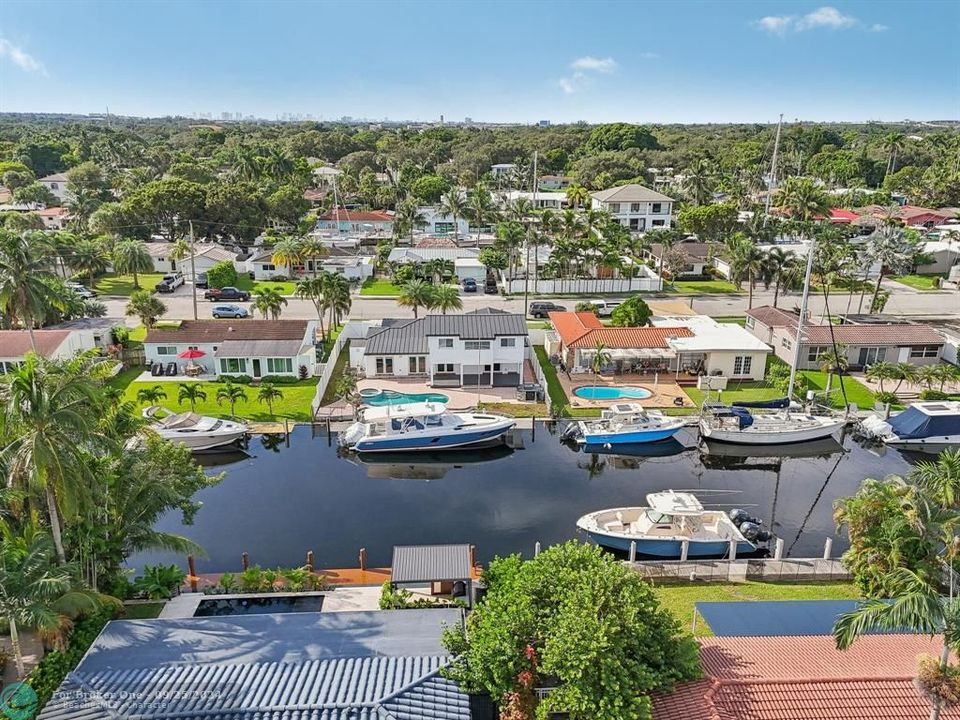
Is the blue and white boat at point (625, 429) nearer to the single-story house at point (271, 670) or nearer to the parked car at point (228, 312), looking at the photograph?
the single-story house at point (271, 670)

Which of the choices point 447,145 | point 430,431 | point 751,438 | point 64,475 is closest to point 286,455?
point 430,431

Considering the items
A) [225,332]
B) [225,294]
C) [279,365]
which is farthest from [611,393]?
[225,294]

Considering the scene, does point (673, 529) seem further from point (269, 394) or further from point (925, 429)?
point (269, 394)

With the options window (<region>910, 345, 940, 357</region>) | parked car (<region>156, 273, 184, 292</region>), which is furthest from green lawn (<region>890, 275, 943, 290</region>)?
parked car (<region>156, 273, 184, 292</region>)

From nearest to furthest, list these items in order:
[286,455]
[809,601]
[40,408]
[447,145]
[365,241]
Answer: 1. [40,408]
2. [809,601]
3. [286,455]
4. [365,241]
5. [447,145]

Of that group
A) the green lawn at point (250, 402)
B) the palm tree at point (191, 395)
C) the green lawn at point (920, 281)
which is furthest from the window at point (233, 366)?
the green lawn at point (920, 281)

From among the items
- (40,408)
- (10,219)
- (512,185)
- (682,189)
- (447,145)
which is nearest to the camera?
(40,408)

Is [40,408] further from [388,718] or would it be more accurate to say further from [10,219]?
[10,219]
